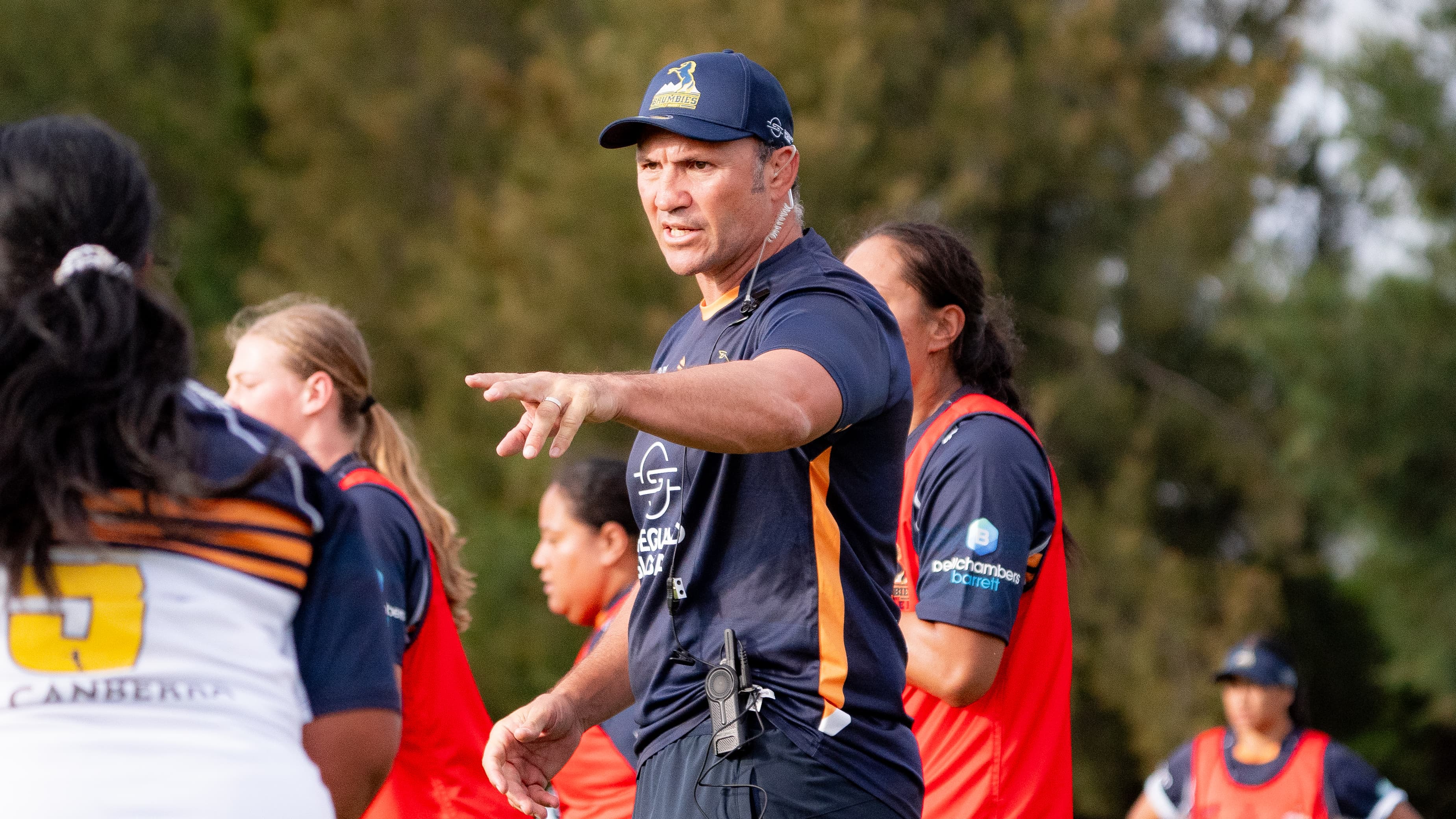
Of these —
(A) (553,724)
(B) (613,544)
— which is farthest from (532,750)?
(B) (613,544)

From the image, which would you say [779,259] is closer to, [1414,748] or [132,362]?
[132,362]

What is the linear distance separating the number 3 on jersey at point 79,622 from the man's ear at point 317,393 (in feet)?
7.97

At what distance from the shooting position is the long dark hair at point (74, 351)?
2021 millimetres

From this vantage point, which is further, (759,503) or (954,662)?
(954,662)

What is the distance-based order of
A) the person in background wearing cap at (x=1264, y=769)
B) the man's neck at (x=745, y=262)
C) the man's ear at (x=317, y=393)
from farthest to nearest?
the person in background wearing cap at (x=1264, y=769) → the man's ear at (x=317, y=393) → the man's neck at (x=745, y=262)

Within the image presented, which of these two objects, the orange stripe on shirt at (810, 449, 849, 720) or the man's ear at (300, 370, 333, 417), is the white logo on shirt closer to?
the orange stripe on shirt at (810, 449, 849, 720)

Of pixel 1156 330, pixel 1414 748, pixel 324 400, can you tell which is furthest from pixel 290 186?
pixel 324 400

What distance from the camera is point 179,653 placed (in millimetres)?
2041

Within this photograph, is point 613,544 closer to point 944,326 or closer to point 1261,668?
point 944,326

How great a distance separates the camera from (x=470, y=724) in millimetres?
4359

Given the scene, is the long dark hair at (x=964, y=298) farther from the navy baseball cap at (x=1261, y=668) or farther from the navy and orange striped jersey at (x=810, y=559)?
the navy baseball cap at (x=1261, y=668)

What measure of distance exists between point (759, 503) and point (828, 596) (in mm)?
213

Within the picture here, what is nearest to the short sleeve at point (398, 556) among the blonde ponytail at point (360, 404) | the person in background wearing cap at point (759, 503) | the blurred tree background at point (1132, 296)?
the blonde ponytail at point (360, 404)

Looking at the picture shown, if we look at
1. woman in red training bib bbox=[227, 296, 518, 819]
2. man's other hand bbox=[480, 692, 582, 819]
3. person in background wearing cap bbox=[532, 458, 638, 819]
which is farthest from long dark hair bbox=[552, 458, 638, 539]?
man's other hand bbox=[480, 692, 582, 819]
